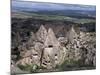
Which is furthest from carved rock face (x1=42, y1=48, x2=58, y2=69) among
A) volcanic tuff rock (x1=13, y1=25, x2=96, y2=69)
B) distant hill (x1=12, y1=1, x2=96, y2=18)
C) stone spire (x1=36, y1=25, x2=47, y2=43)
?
distant hill (x1=12, y1=1, x2=96, y2=18)

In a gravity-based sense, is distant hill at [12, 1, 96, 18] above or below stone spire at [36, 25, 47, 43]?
above

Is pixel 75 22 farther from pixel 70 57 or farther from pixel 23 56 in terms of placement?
pixel 23 56

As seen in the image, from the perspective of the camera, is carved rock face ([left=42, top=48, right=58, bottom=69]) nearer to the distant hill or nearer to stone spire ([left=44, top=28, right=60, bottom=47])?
stone spire ([left=44, top=28, right=60, bottom=47])

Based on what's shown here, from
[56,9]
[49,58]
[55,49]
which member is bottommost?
[49,58]

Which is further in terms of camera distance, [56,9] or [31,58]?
[56,9]

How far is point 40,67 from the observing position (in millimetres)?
2582

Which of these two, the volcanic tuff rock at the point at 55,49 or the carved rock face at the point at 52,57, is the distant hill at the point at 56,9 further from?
the carved rock face at the point at 52,57

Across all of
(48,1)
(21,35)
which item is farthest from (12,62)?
(48,1)

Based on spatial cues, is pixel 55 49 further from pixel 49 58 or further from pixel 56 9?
pixel 56 9

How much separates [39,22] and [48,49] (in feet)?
1.16

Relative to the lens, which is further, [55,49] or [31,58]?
[55,49]

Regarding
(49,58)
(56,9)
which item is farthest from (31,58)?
(56,9)

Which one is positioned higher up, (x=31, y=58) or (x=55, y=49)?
(x=55, y=49)

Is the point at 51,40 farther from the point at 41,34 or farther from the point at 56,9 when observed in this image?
the point at 56,9
